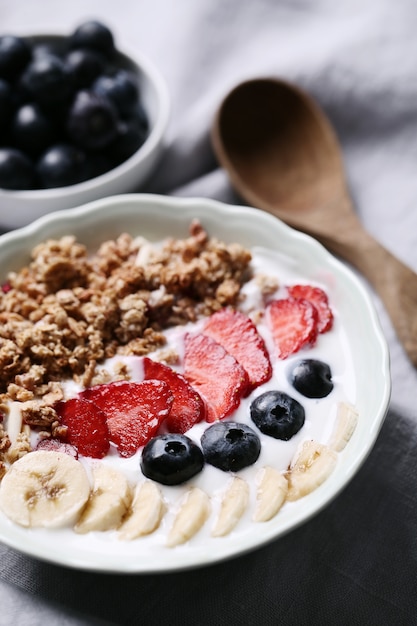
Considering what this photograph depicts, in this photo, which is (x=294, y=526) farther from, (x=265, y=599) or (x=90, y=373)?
(x=90, y=373)

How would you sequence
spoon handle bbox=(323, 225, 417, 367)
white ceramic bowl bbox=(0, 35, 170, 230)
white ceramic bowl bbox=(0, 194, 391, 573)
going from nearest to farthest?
white ceramic bowl bbox=(0, 194, 391, 573)
spoon handle bbox=(323, 225, 417, 367)
white ceramic bowl bbox=(0, 35, 170, 230)

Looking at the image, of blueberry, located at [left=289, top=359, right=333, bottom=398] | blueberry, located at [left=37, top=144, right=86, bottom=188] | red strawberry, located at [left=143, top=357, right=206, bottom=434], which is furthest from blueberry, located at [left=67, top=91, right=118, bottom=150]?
blueberry, located at [left=289, top=359, right=333, bottom=398]

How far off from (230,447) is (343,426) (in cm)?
24

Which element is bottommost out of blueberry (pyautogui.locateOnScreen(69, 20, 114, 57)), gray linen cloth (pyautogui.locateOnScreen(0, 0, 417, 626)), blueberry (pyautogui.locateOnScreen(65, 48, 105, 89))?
gray linen cloth (pyautogui.locateOnScreen(0, 0, 417, 626))

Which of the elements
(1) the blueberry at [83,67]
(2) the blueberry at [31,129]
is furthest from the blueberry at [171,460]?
(1) the blueberry at [83,67]

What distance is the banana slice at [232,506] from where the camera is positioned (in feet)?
4.41

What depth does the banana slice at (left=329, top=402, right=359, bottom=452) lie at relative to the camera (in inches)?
57.6

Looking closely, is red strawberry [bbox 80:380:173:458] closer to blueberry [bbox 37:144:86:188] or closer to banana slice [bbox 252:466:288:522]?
banana slice [bbox 252:466:288:522]

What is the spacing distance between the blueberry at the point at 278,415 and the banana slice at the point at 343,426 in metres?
0.07

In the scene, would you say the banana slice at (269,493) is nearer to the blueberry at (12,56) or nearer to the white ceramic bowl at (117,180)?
the white ceramic bowl at (117,180)

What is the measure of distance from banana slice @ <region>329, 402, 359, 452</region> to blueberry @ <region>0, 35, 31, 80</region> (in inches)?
50.9

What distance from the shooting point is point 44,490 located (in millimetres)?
1376

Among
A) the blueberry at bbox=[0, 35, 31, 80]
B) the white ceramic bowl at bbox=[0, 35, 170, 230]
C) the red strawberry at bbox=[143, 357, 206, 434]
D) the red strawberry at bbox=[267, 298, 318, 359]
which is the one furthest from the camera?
the blueberry at bbox=[0, 35, 31, 80]

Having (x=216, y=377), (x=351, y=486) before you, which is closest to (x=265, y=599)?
(x=351, y=486)
